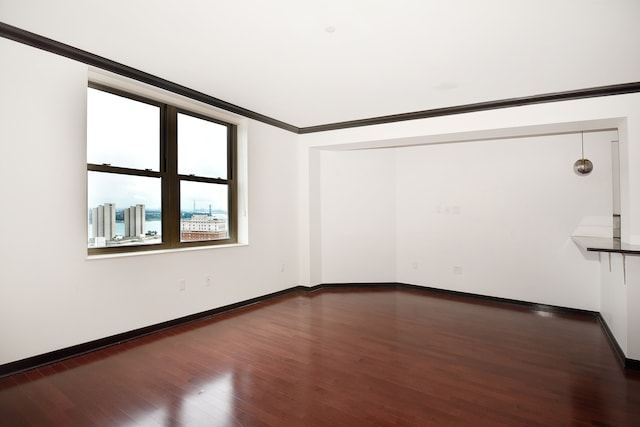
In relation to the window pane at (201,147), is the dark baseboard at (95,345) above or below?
below

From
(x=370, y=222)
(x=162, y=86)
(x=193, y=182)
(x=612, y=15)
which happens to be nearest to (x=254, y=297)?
(x=193, y=182)

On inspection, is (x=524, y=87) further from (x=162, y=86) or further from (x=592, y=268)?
(x=162, y=86)

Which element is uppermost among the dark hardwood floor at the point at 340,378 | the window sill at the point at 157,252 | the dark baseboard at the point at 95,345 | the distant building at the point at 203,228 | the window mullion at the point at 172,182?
the window mullion at the point at 172,182

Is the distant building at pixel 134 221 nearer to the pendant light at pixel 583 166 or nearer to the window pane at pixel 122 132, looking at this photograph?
the window pane at pixel 122 132

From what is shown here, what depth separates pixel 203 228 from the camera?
427cm

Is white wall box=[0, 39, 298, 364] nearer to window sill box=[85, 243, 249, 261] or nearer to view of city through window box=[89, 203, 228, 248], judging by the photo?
window sill box=[85, 243, 249, 261]

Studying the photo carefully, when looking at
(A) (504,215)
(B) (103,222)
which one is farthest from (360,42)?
(A) (504,215)

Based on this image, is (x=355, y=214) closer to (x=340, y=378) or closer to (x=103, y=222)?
(x=340, y=378)

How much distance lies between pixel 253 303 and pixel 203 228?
1306 mm

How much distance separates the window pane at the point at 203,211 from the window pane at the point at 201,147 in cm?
18

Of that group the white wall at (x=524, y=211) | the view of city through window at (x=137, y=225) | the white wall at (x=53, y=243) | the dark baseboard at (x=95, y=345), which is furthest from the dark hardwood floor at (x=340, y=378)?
the view of city through window at (x=137, y=225)

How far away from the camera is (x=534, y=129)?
3.99m

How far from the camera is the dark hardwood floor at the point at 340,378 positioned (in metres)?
2.08

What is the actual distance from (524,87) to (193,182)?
13.2 feet
